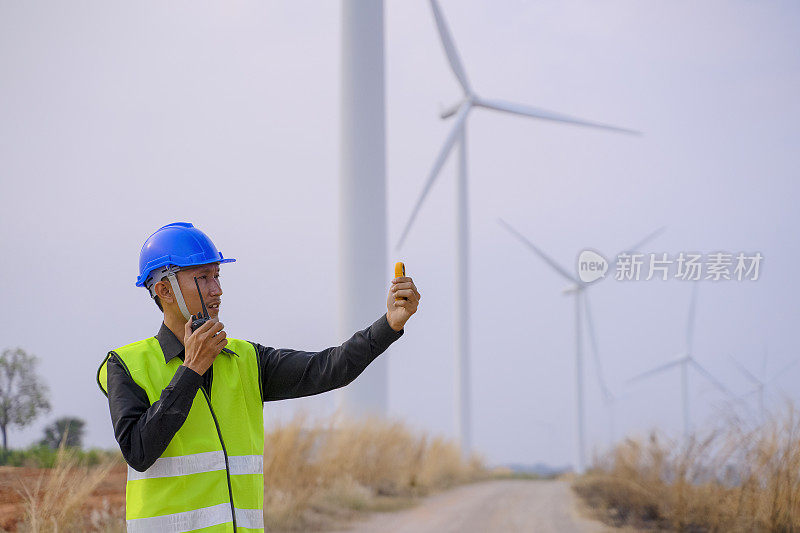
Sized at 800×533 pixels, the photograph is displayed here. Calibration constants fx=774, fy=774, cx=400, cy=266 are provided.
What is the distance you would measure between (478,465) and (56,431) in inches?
669

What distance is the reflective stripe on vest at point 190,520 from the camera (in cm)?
246

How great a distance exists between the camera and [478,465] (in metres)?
22.5

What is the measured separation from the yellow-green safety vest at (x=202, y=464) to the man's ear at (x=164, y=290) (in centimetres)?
18

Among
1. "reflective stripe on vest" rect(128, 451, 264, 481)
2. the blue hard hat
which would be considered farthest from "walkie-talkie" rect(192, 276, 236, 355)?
"reflective stripe on vest" rect(128, 451, 264, 481)

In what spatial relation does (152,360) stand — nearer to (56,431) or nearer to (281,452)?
(56,431)

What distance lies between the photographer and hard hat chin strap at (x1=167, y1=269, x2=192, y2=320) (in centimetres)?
275

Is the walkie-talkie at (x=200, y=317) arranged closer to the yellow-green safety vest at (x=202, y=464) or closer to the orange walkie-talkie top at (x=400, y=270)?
the yellow-green safety vest at (x=202, y=464)

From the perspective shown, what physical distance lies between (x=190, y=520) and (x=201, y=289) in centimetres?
80

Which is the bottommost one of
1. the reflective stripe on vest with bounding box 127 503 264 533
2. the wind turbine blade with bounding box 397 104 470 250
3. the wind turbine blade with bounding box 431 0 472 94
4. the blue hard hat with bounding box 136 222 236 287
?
the reflective stripe on vest with bounding box 127 503 264 533

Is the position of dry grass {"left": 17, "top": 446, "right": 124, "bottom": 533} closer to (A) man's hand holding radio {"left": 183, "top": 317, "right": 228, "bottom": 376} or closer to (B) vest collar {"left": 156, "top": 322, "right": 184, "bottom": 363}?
(B) vest collar {"left": 156, "top": 322, "right": 184, "bottom": 363}

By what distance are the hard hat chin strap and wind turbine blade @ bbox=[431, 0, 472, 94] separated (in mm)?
17515

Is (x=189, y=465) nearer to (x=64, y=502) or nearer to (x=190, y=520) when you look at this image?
(x=190, y=520)

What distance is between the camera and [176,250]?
2883mm

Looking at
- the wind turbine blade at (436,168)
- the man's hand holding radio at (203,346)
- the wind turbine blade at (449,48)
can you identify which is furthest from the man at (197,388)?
the wind turbine blade at (449,48)
